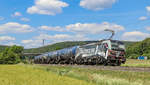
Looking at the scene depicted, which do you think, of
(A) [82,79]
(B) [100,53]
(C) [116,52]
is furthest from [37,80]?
(B) [100,53]

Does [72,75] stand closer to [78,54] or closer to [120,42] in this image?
[120,42]

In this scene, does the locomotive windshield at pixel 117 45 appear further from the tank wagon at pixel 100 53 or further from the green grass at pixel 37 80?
the green grass at pixel 37 80

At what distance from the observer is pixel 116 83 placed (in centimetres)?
1259

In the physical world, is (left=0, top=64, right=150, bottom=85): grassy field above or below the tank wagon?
below

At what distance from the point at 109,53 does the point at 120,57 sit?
1.78 meters

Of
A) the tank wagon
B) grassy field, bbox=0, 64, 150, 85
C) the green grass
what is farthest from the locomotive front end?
Result: the green grass

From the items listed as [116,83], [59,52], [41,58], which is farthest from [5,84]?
[41,58]

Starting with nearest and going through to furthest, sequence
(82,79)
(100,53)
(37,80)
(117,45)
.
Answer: (37,80) < (82,79) < (117,45) < (100,53)

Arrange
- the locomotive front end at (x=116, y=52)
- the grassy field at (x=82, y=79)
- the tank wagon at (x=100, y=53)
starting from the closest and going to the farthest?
the grassy field at (x=82, y=79)
the locomotive front end at (x=116, y=52)
the tank wagon at (x=100, y=53)

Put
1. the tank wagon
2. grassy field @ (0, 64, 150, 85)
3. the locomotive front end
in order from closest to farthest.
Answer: grassy field @ (0, 64, 150, 85), the locomotive front end, the tank wagon

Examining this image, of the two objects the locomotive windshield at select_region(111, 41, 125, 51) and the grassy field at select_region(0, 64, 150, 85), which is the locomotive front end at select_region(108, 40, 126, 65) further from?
the grassy field at select_region(0, 64, 150, 85)

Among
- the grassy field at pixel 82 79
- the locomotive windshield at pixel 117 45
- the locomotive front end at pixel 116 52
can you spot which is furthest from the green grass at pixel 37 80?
the locomotive windshield at pixel 117 45

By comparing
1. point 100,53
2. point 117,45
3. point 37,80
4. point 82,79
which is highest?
point 117,45

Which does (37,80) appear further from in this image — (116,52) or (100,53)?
(100,53)
